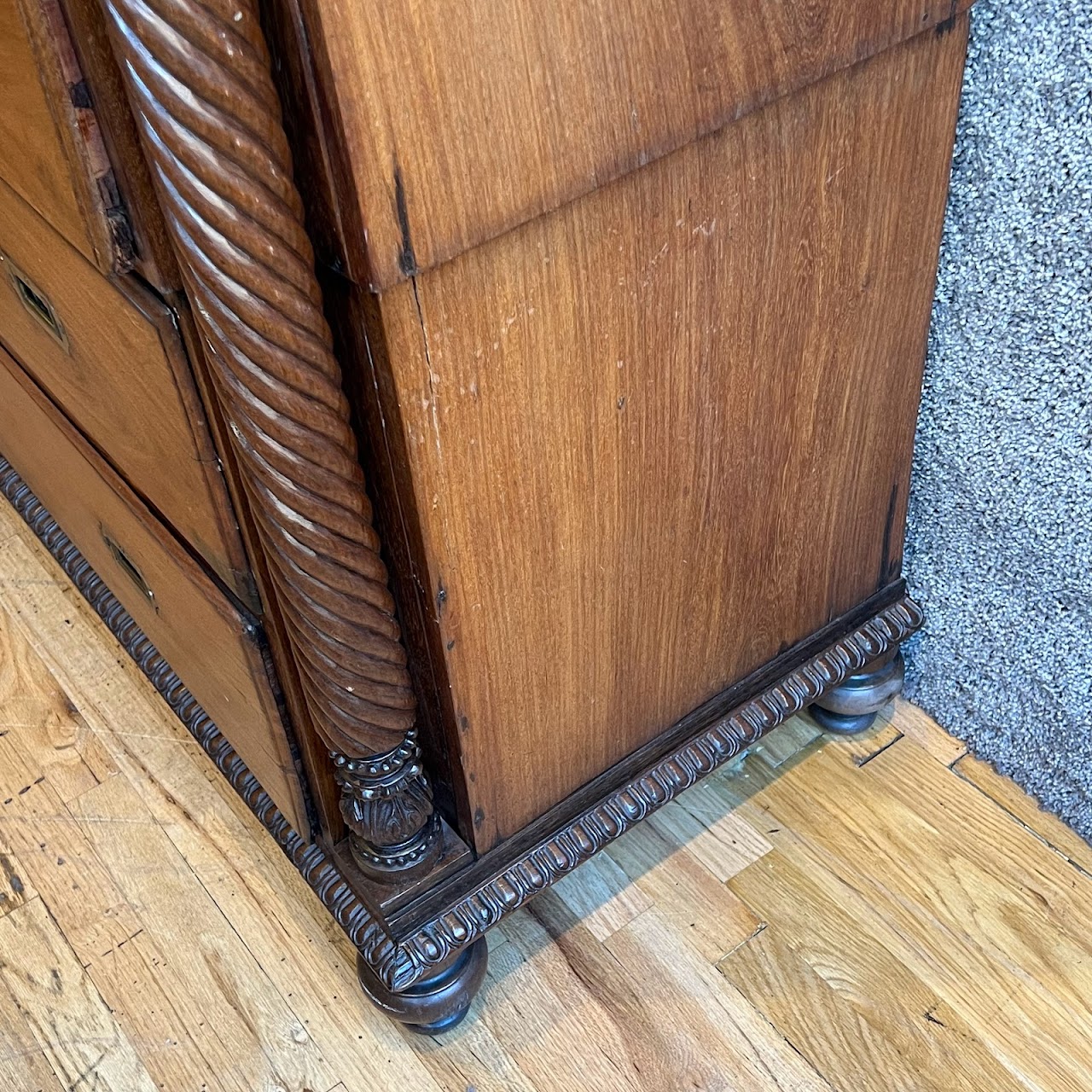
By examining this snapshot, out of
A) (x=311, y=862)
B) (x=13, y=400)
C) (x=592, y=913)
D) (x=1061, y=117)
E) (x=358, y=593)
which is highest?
(x=1061, y=117)

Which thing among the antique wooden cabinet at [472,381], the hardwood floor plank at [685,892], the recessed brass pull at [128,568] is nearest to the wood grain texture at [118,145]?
the antique wooden cabinet at [472,381]

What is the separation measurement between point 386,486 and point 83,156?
Answer: 21 centimetres

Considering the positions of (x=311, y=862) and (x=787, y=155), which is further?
(x=311, y=862)

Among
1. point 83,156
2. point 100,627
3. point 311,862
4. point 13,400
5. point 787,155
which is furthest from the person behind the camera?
point 100,627

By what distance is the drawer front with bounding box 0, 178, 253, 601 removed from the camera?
0.65m

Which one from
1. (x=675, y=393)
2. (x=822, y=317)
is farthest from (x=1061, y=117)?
(x=675, y=393)

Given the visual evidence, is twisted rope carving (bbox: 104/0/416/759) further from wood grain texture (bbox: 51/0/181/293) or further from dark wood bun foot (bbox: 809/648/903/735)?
dark wood bun foot (bbox: 809/648/903/735)

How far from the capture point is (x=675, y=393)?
2.35 feet

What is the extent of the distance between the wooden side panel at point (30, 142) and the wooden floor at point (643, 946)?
54cm

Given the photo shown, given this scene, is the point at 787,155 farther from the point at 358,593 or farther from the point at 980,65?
the point at 358,593

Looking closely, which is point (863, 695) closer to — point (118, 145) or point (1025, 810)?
point (1025, 810)

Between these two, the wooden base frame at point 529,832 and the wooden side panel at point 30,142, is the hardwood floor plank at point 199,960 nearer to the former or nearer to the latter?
the wooden base frame at point 529,832

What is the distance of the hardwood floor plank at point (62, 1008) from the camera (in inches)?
34.6

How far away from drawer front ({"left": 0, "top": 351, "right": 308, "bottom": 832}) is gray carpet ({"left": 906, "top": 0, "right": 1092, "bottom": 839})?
1.68 feet
